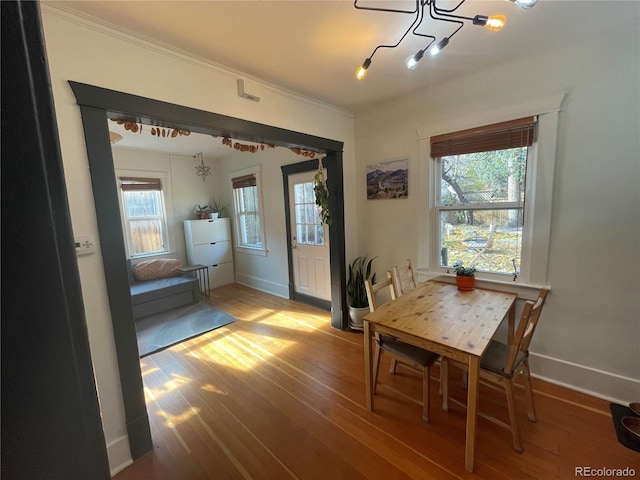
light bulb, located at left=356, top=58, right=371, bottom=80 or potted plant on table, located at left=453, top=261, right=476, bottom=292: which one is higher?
light bulb, located at left=356, top=58, right=371, bottom=80

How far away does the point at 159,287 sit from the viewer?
12.3ft

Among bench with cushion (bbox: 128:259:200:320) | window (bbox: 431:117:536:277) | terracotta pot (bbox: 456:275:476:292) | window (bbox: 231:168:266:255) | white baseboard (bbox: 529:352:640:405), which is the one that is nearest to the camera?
white baseboard (bbox: 529:352:640:405)

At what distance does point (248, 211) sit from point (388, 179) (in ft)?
9.34

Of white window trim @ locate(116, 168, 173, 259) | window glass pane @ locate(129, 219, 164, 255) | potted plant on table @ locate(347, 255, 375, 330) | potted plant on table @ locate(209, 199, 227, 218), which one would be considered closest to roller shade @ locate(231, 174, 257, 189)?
potted plant on table @ locate(209, 199, 227, 218)

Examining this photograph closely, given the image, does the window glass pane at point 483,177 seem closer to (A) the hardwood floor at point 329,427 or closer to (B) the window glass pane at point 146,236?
(A) the hardwood floor at point 329,427

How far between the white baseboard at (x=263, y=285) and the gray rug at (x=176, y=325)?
3.09ft

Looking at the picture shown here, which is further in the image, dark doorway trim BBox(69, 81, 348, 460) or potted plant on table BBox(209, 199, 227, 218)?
potted plant on table BBox(209, 199, 227, 218)

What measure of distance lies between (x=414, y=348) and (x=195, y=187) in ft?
15.0

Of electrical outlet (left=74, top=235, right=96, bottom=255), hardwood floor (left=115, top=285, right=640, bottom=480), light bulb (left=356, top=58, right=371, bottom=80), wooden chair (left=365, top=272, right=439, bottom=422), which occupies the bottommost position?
hardwood floor (left=115, top=285, right=640, bottom=480)

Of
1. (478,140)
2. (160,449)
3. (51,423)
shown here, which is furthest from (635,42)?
(160,449)

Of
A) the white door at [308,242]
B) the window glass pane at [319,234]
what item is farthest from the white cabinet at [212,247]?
the window glass pane at [319,234]

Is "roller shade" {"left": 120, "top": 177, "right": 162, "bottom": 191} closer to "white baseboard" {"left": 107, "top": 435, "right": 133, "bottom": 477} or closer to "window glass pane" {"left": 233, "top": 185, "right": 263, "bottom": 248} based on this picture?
"window glass pane" {"left": 233, "top": 185, "right": 263, "bottom": 248}

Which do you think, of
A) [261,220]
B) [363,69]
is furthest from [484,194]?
[261,220]

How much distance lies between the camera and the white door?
366 cm
